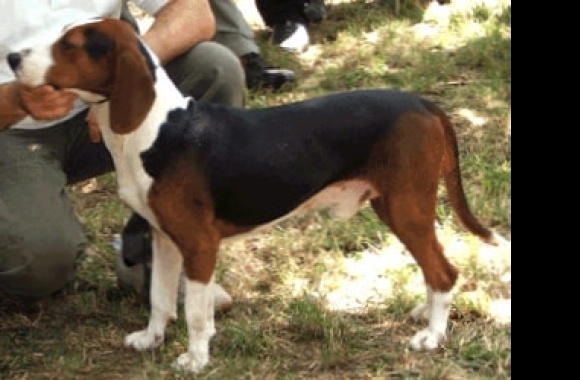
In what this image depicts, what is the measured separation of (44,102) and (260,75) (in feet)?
9.62

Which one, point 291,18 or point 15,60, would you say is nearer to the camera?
point 15,60

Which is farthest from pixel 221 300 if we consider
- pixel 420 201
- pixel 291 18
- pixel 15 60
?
pixel 291 18

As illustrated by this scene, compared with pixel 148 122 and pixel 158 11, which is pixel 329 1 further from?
pixel 148 122

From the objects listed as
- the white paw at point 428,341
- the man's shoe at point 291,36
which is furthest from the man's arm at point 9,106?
the man's shoe at point 291,36

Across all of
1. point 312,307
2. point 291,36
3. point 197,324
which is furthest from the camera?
point 291,36

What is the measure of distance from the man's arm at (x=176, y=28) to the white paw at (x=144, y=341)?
3.16 ft

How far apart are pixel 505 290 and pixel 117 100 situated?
63.3 inches

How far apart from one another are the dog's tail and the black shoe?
2636mm

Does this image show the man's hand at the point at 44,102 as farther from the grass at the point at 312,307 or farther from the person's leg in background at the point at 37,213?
the grass at the point at 312,307

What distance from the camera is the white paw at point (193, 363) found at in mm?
3539

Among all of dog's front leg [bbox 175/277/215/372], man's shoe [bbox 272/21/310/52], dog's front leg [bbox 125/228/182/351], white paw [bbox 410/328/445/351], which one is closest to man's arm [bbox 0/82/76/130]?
dog's front leg [bbox 125/228/182/351]

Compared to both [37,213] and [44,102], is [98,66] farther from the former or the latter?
[37,213]

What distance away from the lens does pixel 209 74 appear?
405 centimetres
